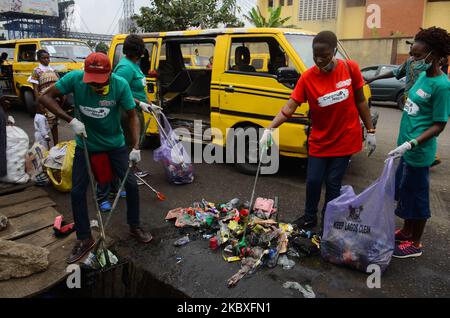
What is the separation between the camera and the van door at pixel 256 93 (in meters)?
4.74

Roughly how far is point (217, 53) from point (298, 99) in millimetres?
2405

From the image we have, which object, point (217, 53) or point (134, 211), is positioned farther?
point (217, 53)

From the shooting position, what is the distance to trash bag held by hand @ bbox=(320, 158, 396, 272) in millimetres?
2824

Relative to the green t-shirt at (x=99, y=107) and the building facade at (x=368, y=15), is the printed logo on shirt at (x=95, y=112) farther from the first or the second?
the building facade at (x=368, y=15)

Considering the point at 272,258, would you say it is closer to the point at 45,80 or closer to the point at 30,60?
the point at 45,80

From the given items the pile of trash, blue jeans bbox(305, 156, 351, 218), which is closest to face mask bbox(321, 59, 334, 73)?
blue jeans bbox(305, 156, 351, 218)

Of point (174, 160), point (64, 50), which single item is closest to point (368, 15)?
point (64, 50)

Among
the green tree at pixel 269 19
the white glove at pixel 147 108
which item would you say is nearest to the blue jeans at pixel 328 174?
the white glove at pixel 147 108

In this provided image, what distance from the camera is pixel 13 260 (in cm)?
271

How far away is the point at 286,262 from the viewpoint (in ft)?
10.3

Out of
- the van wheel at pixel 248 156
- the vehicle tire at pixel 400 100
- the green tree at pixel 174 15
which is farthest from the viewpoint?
the green tree at pixel 174 15

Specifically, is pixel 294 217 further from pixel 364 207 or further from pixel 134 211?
pixel 134 211

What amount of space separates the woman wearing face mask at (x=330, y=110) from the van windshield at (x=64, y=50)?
8293mm
